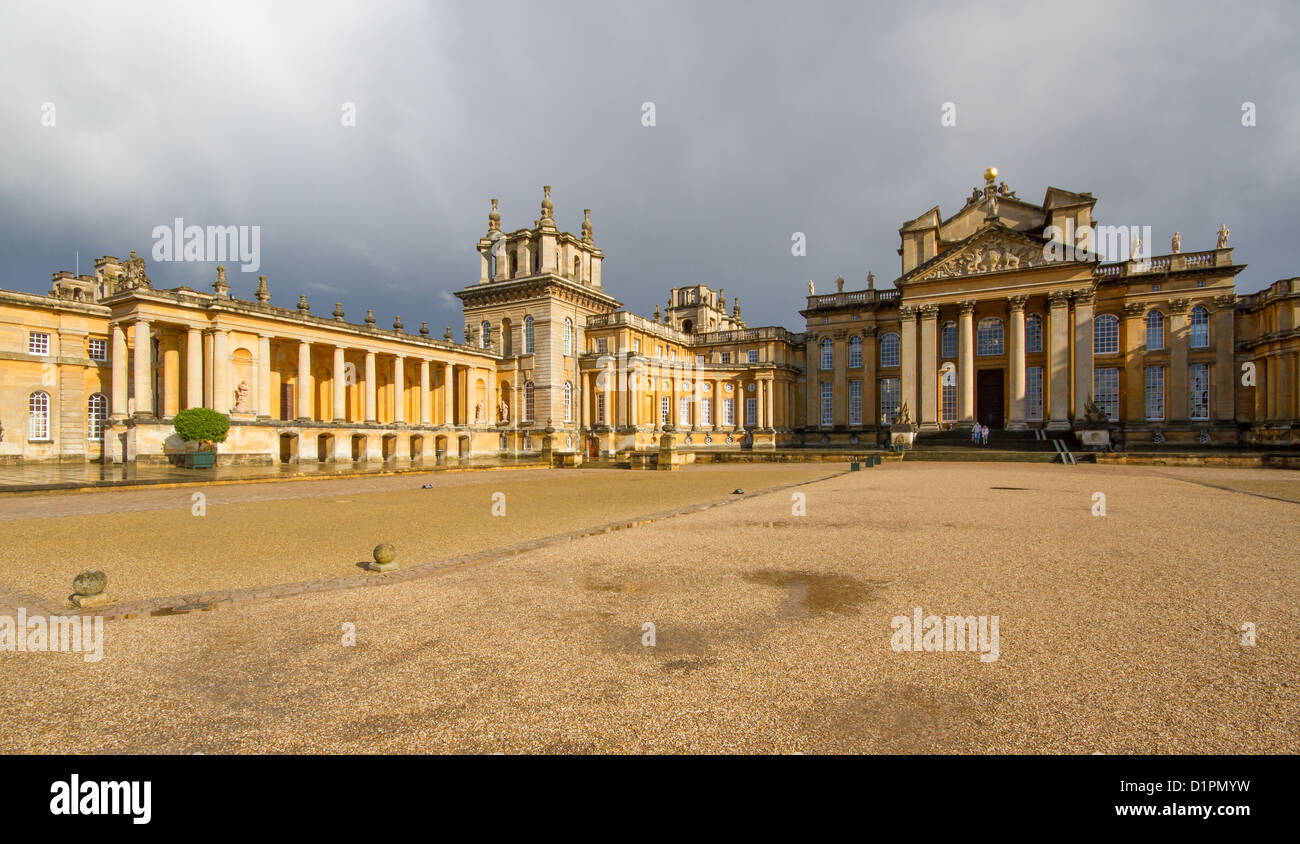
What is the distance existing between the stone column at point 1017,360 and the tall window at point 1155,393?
31.7ft

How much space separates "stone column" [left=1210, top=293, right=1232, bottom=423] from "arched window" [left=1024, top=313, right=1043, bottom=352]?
1038cm

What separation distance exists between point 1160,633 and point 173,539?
13527 mm

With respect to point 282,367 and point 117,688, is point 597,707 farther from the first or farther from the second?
point 282,367

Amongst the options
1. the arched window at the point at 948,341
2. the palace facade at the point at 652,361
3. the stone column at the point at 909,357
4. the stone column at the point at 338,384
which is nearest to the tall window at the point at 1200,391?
the palace facade at the point at 652,361

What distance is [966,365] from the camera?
1603 inches

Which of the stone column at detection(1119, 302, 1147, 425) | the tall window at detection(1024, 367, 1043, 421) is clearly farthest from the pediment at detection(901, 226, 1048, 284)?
the stone column at detection(1119, 302, 1147, 425)

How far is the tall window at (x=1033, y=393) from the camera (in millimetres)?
40250

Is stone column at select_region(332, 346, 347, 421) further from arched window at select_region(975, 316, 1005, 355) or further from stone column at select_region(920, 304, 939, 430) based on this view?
arched window at select_region(975, 316, 1005, 355)

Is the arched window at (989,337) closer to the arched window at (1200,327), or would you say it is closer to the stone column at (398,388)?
the arched window at (1200,327)

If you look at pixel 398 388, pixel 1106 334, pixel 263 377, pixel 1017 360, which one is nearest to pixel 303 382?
pixel 263 377

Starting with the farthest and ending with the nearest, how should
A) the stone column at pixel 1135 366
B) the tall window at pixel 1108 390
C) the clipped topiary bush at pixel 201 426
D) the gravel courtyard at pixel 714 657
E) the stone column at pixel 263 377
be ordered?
1. the tall window at pixel 1108 390
2. the stone column at pixel 1135 366
3. the stone column at pixel 263 377
4. the clipped topiary bush at pixel 201 426
5. the gravel courtyard at pixel 714 657

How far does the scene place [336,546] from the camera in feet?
30.6
